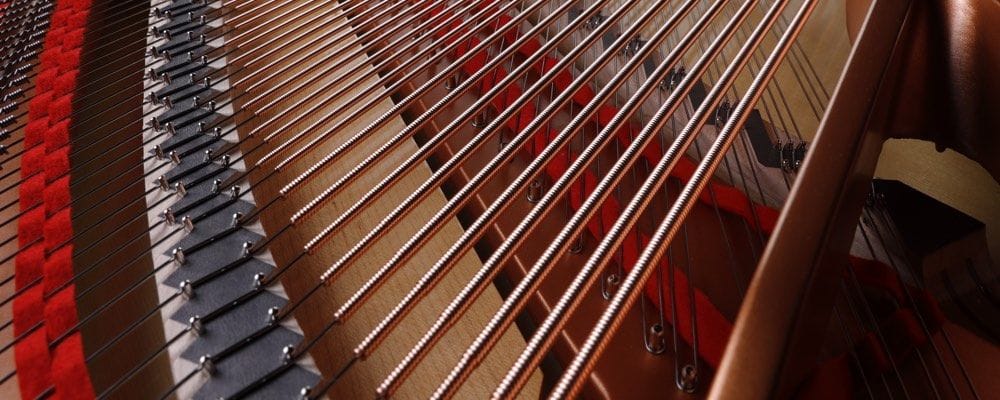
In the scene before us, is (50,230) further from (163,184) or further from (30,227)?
(163,184)

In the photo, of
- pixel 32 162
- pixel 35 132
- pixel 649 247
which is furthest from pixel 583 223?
pixel 35 132

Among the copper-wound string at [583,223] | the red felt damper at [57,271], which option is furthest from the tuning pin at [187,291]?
the copper-wound string at [583,223]

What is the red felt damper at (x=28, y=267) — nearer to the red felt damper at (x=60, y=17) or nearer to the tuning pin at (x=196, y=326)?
the tuning pin at (x=196, y=326)

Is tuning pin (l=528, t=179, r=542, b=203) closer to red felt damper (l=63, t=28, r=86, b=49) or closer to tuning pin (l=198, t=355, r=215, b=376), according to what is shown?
tuning pin (l=198, t=355, r=215, b=376)

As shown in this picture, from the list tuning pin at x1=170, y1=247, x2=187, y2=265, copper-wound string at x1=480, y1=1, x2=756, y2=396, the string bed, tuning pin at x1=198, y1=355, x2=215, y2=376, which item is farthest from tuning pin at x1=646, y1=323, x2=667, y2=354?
tuning pin at x1=170, y1=247, x2=187, y2=265

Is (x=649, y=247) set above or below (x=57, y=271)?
below

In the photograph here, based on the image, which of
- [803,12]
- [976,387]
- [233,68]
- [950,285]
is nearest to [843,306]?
[976,387]

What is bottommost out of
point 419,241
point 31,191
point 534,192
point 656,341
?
point 656,341

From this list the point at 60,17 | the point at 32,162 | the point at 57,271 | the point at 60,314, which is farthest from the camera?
the point at 60,17

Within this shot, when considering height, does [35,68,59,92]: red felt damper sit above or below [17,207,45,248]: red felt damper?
above

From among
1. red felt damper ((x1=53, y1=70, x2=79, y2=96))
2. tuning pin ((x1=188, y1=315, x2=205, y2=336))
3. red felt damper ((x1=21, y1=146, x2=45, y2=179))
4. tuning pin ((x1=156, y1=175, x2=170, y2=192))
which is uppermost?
red felt damper ((x1=53, y1=70, x2=79, y2=96))

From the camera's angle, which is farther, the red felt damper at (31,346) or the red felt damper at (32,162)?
the red felt damper at (32,162)

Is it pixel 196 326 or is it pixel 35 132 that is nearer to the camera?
pixel 196 326

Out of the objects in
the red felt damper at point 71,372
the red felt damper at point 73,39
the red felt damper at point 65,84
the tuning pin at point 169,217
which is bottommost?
the red felt damper at point 71,372
